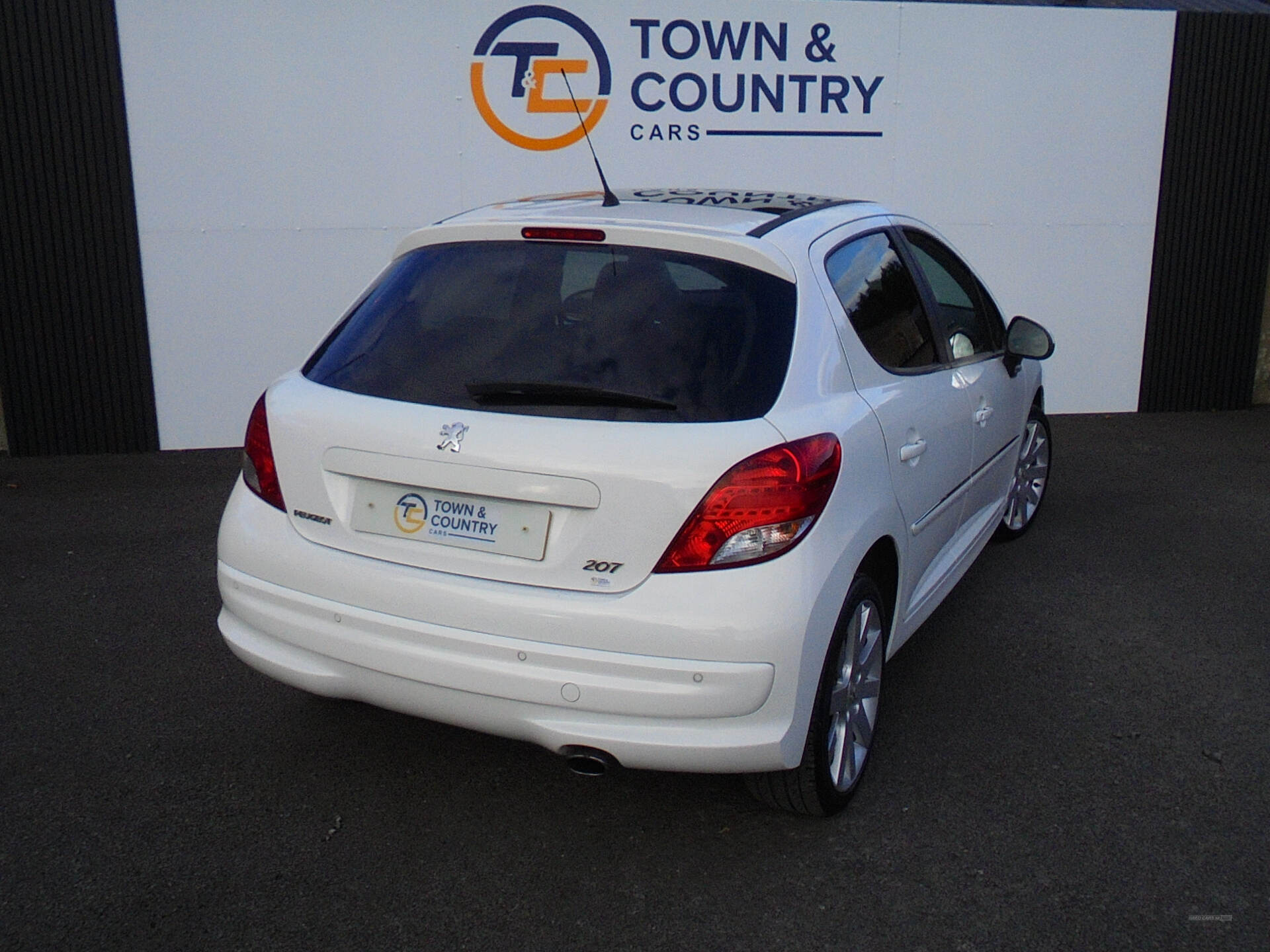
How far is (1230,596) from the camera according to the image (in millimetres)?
5172

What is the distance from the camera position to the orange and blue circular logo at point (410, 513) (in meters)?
2.97

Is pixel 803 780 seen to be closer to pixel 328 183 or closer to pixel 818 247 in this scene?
pixel 818 247

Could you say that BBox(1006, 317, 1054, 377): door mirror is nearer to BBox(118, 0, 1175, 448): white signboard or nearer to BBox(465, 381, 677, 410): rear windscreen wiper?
BBox(465, 381, 677, 410): rear windscreen wiper

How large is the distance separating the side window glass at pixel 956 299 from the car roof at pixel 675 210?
1.35 ft

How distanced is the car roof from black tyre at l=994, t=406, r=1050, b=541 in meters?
2.06

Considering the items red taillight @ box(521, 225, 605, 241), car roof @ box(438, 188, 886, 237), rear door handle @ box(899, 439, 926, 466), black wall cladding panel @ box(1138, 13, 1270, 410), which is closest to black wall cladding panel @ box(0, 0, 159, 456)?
car roof @ box(438, 188, 886, 237)

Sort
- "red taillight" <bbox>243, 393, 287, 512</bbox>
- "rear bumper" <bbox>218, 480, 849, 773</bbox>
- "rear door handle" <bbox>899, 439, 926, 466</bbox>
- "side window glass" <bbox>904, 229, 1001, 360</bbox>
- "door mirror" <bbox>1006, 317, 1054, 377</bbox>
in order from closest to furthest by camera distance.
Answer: "rear bumper" <bbox>218, 480, 849, 773</bbox> → "red taillight" <bbox>243, 393, 287, 512</bbox> → "rear door handle" <bbox>899, 439, 926, 466</bbox> → "side window glass" <bbox>904, 229, 1001, 360</bbox> → "door mirror" <bbox>1006, 317, 1054, 377</bbox>

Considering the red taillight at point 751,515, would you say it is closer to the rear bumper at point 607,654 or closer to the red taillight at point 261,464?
the rear bumper at point 607,654

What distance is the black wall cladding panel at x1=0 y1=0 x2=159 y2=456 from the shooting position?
7.11 metres

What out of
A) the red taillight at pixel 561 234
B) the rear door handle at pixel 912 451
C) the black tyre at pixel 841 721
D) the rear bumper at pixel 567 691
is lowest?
the black tyre at pixel 841 721

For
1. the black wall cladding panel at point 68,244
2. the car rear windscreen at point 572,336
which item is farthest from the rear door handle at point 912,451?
the black wall cladding panel at point 68,244

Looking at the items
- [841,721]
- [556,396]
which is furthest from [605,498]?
[841,721]

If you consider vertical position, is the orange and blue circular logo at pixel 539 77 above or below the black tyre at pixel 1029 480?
above

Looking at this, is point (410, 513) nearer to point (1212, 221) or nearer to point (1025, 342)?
point (1025, 342)
